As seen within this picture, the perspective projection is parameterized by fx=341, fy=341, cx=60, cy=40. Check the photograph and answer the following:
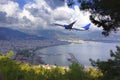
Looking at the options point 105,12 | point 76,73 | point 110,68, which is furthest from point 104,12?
point 76,73

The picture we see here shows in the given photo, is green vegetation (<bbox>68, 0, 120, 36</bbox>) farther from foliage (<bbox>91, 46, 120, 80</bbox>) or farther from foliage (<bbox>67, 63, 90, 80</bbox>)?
foliage (<bbox>67, 63, 90, 80</bbox>)

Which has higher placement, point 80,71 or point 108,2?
point 108,2

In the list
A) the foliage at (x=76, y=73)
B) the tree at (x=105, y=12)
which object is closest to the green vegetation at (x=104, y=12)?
the tree at (x=105, y=12)

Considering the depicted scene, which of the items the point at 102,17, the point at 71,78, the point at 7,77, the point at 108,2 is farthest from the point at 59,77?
the point at 102,17

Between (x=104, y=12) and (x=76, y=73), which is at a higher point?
(x=104, y=12)

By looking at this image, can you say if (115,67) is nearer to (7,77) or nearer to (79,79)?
(79,79)

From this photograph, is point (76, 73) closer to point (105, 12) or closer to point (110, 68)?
point (110, 68)

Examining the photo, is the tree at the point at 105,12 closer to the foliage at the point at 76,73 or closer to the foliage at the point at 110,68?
the foliage at the point at 110,68

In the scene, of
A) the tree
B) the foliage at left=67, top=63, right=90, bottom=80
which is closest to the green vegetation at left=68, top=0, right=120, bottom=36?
the tree
